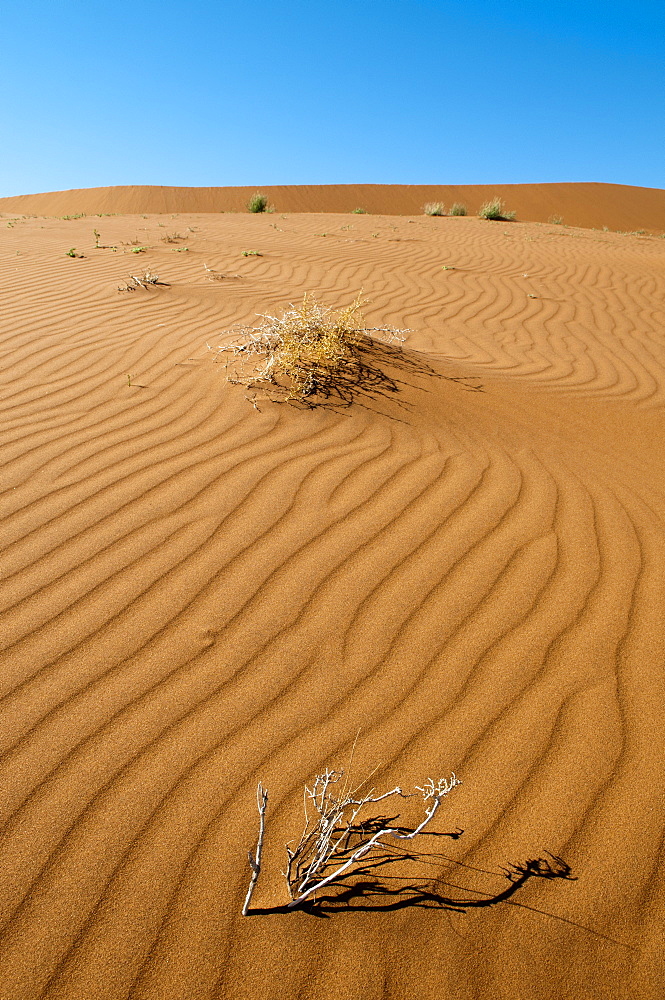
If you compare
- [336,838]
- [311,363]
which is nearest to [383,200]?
[311,363]

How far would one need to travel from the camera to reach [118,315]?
5.00 meters

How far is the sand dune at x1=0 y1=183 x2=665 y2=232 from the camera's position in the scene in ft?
111

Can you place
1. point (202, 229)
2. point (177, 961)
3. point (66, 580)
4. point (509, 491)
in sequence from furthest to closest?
point (202, 229) < point (509, 491) < point (66, 580) < point (177, 961)

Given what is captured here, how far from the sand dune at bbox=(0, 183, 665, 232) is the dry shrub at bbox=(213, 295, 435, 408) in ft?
110

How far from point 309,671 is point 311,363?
92.6 inches

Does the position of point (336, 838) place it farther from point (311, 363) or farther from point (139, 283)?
point (139, 283)

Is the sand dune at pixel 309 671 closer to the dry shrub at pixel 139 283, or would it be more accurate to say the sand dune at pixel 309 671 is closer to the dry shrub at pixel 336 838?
the dry shrub at pixel 336 838

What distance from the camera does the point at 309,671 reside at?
71.4 inches

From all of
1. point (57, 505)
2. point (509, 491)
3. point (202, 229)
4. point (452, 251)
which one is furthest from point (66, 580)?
point (202, 229)

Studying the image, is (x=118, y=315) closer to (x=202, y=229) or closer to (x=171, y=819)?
(x=171, y=819)

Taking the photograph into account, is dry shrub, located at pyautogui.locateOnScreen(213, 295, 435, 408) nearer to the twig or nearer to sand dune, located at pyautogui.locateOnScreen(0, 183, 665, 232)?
the twig

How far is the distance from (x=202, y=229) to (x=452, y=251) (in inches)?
196

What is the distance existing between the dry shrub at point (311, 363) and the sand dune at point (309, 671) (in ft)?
0.70

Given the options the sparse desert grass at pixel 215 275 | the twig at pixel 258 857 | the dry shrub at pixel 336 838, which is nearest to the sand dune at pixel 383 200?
the sparse desert grass at pixel 215 275
